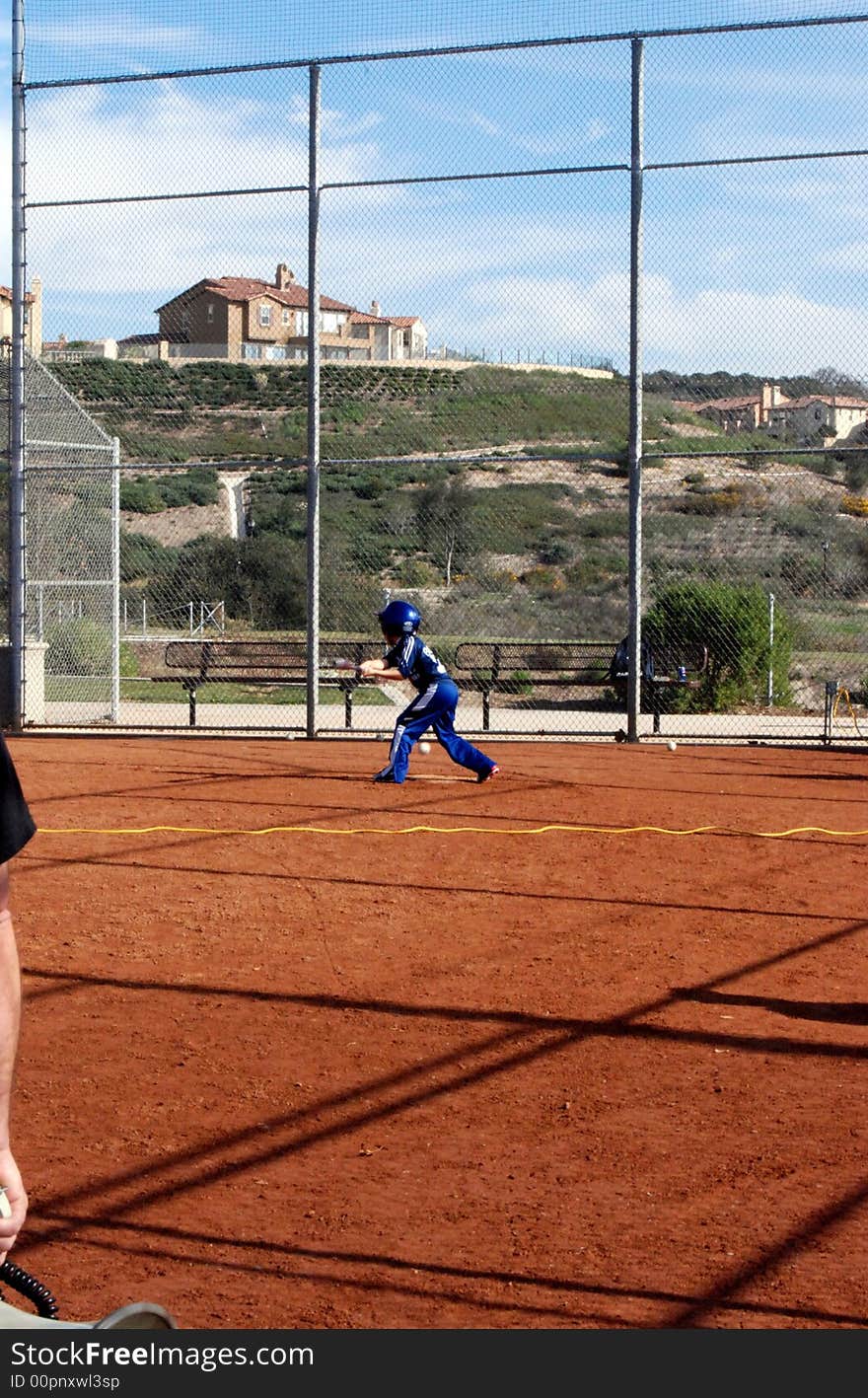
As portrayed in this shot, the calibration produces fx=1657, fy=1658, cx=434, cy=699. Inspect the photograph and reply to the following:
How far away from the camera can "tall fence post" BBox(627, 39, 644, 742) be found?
53.7 ft

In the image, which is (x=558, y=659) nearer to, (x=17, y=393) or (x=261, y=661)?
(x=261, y=661)

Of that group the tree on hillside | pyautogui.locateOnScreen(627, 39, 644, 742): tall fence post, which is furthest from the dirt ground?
the tree on hillside

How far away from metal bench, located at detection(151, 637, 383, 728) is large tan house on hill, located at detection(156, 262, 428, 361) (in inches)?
137

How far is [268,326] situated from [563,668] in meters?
6.29

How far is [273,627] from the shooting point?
70.2 feet

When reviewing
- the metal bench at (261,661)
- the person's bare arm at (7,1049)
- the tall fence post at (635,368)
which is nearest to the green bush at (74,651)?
the metal bench at (261,661)

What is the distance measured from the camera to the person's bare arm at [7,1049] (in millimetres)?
3219

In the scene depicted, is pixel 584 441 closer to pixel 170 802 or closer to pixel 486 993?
pixel 170 802

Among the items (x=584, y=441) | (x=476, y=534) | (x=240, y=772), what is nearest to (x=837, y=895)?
(x=240, y=772)

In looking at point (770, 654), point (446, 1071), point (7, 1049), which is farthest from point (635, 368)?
point (7, 1049)

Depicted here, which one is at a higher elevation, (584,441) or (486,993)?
(584,441)

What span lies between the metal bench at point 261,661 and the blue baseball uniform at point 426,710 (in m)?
1.86

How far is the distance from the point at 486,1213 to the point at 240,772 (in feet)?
33.5

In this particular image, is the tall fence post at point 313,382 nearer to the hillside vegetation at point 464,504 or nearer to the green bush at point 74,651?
the hillside vegetation at point 464,504
